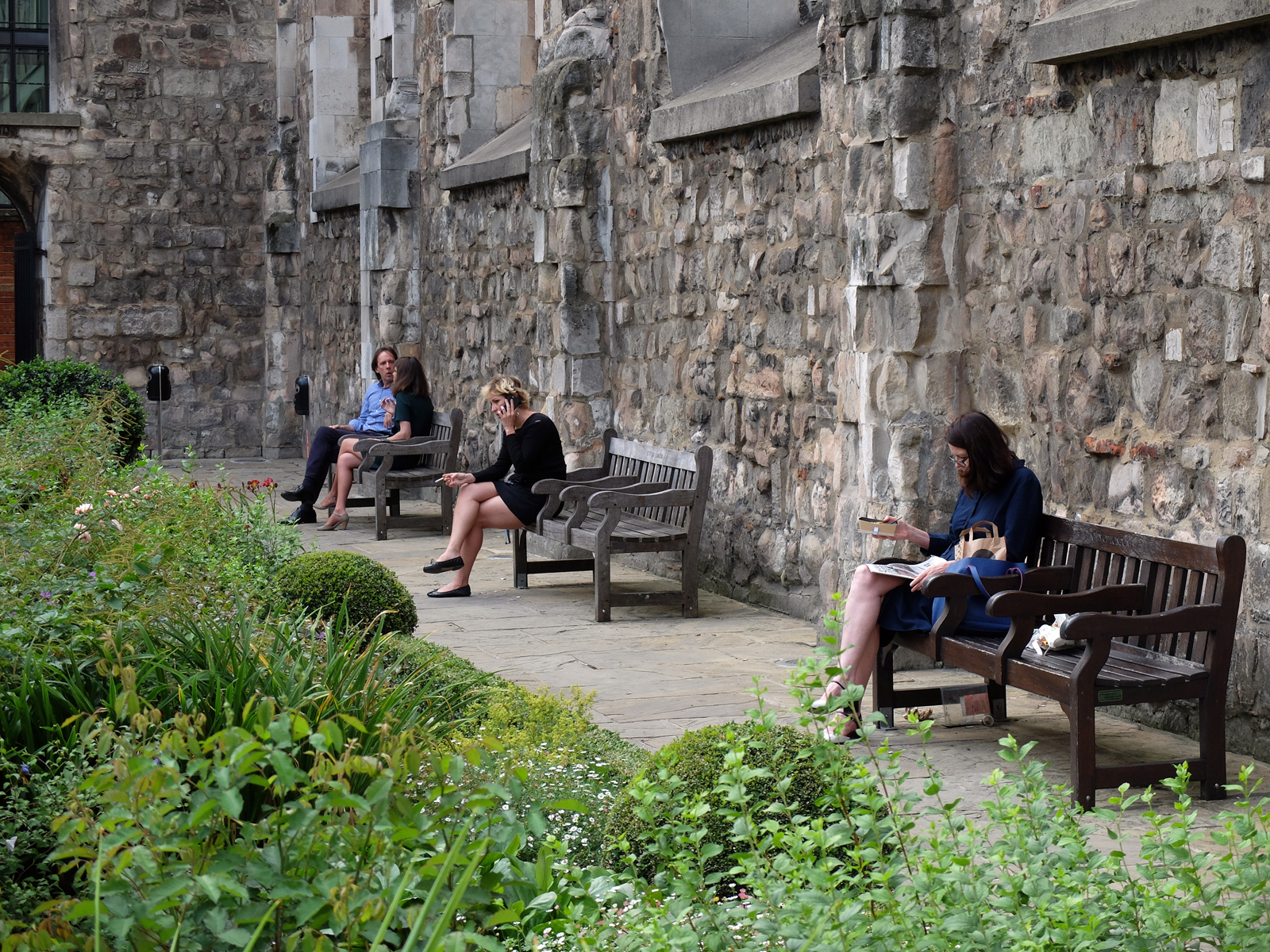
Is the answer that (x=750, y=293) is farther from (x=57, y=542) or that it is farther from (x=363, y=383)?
(x=363, y=383)

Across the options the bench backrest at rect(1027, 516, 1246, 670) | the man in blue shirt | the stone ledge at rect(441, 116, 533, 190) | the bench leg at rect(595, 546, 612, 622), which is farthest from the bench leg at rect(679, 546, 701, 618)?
the man in blue shirt

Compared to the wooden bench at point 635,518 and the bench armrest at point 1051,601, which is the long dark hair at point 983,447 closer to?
the bench armrest at point 1051,601

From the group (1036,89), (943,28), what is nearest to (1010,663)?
(1036,89)

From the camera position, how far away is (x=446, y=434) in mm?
11242

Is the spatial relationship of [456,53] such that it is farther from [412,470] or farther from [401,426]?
[412,470]

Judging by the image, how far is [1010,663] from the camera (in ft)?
15.1

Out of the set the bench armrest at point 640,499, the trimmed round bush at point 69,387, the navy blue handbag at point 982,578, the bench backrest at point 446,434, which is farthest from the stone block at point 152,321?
the navy blue handbag at point 982,578

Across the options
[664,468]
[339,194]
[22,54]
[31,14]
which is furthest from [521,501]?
[31,14]

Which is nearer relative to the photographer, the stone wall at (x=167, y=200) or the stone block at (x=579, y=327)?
the stone block at (x=579, y=327)

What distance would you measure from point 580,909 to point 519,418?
6.07m

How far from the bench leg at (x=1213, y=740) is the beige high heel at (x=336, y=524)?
765 centimetres

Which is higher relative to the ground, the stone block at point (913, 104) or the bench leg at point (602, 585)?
the stone block at point (913, 104)

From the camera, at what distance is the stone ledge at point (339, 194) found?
46.6 ft

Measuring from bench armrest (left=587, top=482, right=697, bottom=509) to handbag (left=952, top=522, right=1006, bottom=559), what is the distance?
99.2 inches
